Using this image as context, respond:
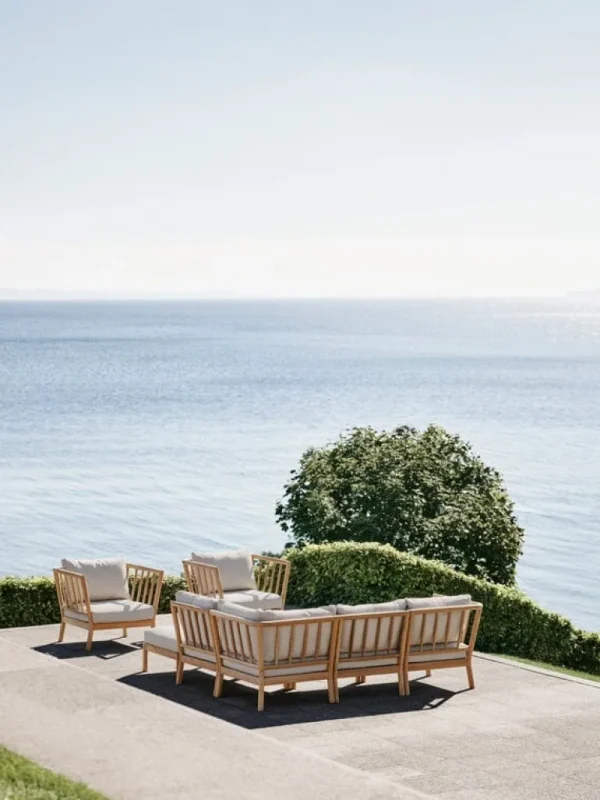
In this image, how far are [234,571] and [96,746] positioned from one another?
657cm

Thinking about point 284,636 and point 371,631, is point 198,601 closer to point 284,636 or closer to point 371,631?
point 284,636

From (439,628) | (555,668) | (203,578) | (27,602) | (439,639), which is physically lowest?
(555,668)

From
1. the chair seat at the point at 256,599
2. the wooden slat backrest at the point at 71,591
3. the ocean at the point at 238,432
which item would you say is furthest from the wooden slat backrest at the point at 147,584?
the ocean at the point at 238,432

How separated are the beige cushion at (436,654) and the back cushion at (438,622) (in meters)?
0.05

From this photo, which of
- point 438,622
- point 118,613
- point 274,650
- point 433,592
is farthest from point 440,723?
point 118,613

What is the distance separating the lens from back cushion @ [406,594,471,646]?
12.1 m

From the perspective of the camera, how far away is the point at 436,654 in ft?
40.3

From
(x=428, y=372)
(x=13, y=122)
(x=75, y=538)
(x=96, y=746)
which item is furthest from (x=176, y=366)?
(x=96, y=746)

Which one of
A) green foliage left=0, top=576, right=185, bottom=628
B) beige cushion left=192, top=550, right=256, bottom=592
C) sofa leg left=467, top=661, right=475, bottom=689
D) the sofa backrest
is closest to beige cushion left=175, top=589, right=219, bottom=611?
the sofa backrest

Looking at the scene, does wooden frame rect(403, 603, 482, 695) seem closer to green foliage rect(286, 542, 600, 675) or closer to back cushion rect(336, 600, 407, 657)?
back cushion rect(336, 600, 407, 657)

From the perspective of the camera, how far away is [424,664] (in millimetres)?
12219

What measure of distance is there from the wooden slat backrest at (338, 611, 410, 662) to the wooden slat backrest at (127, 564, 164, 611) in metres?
3.30

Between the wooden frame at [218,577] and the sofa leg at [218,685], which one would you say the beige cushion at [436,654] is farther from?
the wooden frame at [218,577]

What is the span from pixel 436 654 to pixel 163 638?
2.55 m
